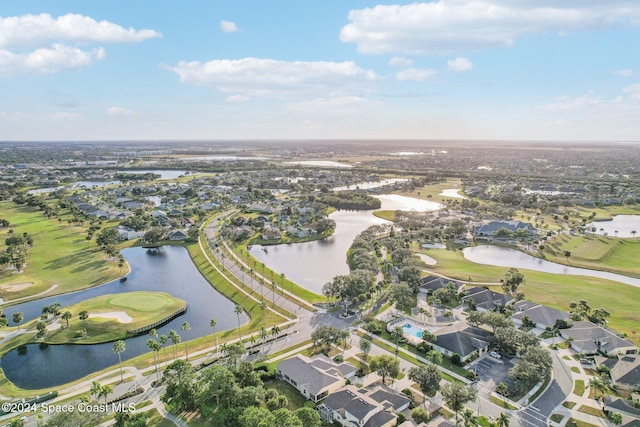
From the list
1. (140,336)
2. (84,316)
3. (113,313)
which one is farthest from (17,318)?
(140,336)

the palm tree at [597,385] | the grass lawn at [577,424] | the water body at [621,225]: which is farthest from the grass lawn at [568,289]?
the water body at [621,225]

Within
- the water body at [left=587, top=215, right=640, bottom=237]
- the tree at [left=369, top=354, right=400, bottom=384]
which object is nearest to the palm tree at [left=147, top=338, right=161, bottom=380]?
the tree at [left=369, top=354, right=400, bottom=384]

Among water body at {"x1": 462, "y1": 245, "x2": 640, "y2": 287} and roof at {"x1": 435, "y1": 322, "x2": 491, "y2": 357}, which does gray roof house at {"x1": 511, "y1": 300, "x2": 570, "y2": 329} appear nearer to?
roof at {"x1": 435, "y1": 322, "x2": 491, "y2": 357}

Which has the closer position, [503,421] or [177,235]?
[503,421]

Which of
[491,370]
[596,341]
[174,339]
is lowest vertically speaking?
[491,370]

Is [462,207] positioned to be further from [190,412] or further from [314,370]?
[190,412]

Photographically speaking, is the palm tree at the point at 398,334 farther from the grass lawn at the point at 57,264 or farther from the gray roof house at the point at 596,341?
the grass lawn at the point at 57,264

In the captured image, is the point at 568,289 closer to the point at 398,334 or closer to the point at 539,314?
the point at 539,314
